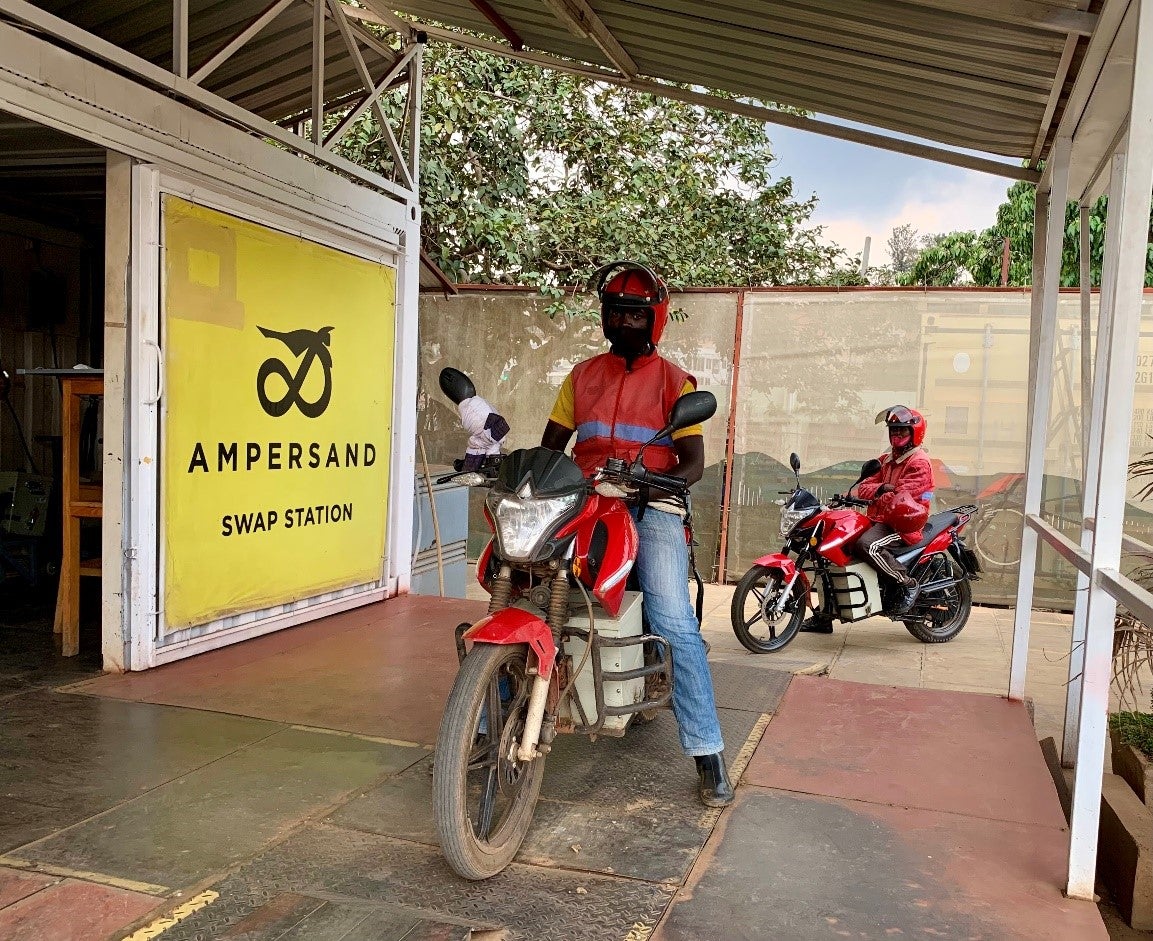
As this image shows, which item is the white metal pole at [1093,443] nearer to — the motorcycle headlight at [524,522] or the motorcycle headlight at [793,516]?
the motorcycle headlight at [524,522]

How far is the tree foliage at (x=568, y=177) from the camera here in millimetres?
10055

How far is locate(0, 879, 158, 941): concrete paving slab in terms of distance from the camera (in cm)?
244

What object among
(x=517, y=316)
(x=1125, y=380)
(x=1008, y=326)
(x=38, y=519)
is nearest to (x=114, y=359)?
(x=38, y=519)

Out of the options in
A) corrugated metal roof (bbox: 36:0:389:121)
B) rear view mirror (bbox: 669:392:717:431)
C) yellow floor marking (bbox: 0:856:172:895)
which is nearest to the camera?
yellow floor marking (bbox: 0:856:172:895)

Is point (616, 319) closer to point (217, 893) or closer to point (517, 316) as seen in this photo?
point (217, 893)

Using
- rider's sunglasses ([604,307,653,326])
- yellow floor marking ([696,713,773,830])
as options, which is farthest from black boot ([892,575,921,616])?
rider's sunglasses ([604,307,653,326])

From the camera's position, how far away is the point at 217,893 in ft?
8.75

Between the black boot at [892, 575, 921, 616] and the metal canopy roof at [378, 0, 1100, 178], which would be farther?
the black boot at [892, 575, 921, 616]

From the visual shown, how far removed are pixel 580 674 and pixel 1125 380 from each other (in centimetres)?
180

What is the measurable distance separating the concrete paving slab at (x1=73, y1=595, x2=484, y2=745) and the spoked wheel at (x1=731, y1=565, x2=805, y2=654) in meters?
1.94

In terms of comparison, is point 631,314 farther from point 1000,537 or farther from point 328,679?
point 1000,537

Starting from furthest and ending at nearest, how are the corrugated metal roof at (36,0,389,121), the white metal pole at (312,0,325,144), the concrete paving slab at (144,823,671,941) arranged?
the corrugated metal roof at (36,0,389,121) → the white metal pole at (312,0,325,144) → the concrete paving slab at (144,823,671,941)

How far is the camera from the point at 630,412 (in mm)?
3494

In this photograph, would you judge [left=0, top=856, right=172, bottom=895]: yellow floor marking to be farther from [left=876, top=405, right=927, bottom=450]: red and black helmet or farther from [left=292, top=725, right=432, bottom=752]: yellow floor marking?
[left=876, top=405, right=927, bottom=450]: red and black helmet
